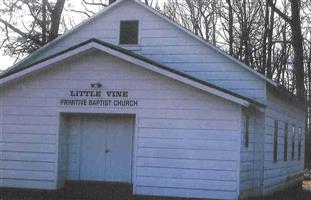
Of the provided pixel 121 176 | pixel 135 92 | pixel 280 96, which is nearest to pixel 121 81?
pixel 135 92

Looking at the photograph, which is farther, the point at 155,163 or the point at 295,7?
the point at 295,7

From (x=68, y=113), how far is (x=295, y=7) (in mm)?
16552

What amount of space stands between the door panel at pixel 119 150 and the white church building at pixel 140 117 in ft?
0.11

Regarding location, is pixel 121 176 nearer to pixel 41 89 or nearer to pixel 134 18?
pixel 41 89

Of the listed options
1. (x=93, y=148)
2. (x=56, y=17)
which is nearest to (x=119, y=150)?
(x=93, y=148)

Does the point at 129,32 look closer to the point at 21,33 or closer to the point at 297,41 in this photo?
the point at 21,33

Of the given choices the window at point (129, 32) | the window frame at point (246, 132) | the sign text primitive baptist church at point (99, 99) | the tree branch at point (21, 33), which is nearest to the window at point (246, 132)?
the window frame at point (246, 132)

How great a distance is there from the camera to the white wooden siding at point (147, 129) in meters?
17.1

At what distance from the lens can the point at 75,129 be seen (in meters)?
19.1

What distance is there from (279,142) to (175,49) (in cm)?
638

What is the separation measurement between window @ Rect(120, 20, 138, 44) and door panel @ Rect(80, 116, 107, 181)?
335cm

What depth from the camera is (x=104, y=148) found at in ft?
62.9

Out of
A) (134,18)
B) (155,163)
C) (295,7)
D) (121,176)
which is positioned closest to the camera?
(155,163)

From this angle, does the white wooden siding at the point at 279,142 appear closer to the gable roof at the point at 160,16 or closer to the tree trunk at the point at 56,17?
the gable roof at the point at 160,16
